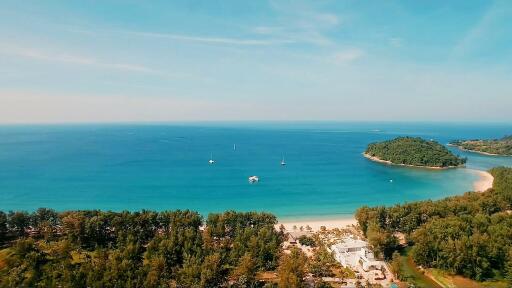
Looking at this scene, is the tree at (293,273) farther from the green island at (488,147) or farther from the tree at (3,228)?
the green island at (488,147)

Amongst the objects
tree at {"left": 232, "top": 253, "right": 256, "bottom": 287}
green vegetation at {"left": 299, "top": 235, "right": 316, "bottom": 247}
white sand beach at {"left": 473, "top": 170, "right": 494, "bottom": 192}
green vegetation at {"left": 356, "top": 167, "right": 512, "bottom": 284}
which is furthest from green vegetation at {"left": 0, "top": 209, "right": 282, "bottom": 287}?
white sand beach at {"left": 473, "top": 170, "right": 494, "bottom": 192}

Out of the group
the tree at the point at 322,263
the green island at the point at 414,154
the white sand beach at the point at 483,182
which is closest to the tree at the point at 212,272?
the tree at the point at 322,263

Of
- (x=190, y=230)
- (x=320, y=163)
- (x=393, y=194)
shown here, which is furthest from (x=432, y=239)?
(x=320, y=163)

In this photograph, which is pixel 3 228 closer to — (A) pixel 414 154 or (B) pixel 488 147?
(A) pixel 414 154

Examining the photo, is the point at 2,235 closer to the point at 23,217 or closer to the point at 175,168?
the point at 23,217

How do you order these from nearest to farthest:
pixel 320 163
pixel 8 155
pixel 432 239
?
pixel 432 239 < pixel 320 163 < pixel 8 155

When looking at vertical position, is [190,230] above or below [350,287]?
above

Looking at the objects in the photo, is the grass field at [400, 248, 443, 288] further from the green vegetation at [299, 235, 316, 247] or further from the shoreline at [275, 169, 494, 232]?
the shoreline at [275, 169, 494, 232]
